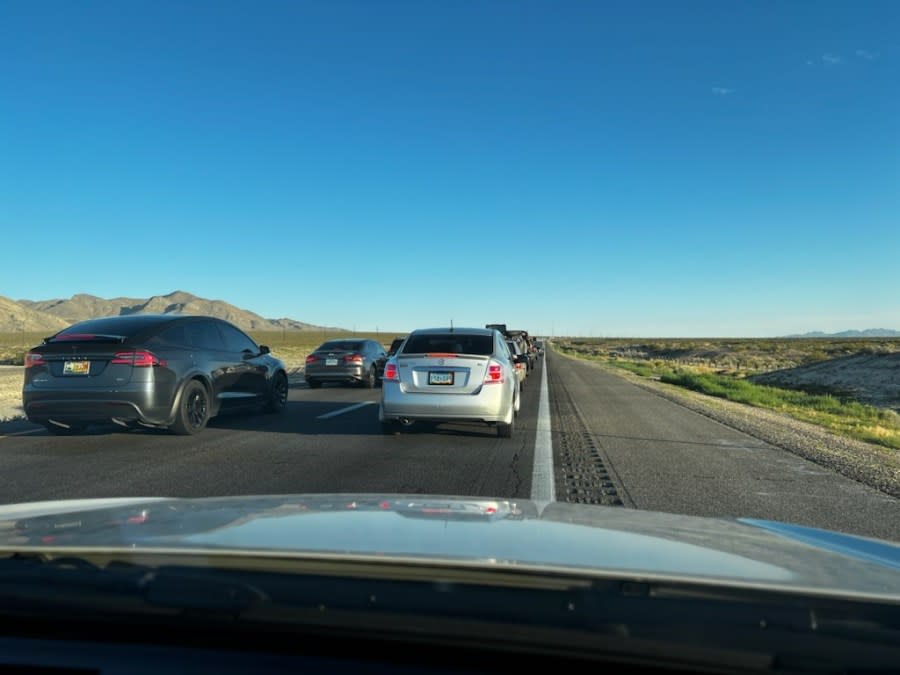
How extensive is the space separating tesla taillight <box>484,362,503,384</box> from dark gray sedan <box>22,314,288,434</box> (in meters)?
4.32

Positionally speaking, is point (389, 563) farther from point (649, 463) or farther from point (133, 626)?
point (649, 463)

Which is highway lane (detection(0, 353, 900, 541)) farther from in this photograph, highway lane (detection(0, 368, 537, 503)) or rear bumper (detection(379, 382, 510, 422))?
rear bumper (detection(379, 382, 510, 422))

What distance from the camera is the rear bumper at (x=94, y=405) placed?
962 cm

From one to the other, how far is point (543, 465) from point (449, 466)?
1.19 m

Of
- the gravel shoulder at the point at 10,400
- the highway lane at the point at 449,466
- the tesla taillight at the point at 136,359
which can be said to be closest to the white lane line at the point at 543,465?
the highway lane at the point at 449,466

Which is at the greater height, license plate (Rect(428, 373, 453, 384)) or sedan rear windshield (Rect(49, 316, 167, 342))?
sedan rear windshield (Rect(49, 316, 167, 342))

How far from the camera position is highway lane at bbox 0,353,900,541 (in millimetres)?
7012

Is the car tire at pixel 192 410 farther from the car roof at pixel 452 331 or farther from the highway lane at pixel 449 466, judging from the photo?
the car roof at pixel 452 331

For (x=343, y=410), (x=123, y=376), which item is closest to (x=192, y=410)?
(x=123, y=376)

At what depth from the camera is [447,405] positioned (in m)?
10.4

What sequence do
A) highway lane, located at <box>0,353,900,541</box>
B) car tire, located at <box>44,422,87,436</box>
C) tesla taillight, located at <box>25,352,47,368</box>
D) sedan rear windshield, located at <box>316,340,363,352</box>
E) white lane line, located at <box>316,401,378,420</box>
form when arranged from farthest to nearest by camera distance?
sedan rear windshield, located at <box>316,340,363,352</box>, white lane line, located at <box>316,401,378,420</box>, car tire, located at <box>44,422,87,436</box>, tesla taillight, located at <box>25,352,47,368</box>, highway lane, located at <box>0,353,900,541</box>

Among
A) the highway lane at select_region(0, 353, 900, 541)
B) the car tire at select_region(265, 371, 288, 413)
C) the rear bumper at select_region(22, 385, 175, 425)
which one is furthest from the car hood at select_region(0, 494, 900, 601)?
the car tire at select_region(265, 371, 288, 413)

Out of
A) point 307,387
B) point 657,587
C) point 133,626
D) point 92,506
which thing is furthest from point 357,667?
point 307,387

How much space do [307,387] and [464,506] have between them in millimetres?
19339
